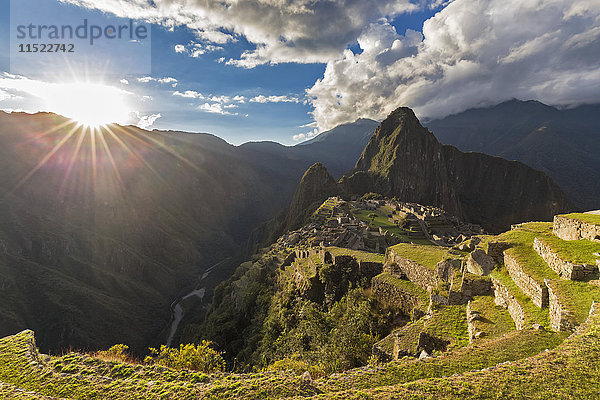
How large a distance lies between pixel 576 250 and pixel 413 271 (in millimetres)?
8430

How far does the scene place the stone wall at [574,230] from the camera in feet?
34.2

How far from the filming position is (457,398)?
562 centimetres

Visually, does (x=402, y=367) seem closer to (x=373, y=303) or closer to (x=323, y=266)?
(x=373, y=303)

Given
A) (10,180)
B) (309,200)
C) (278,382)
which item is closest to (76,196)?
(10,180)

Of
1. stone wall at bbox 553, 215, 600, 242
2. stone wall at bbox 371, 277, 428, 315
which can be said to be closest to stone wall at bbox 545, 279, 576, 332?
stone wall at bbox 553, 215, 600, 242

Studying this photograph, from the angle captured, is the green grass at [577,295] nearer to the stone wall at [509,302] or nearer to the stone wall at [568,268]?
the stone wall at [568,268]

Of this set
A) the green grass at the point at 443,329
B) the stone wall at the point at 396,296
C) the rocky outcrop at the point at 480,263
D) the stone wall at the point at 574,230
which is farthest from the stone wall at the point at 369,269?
the stone wall at the point at 574,230

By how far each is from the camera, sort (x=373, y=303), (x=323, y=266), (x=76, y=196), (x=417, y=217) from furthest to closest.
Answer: (x=76, y=196), (x=417, y=217), (x=323, y=266), (x=373, y=303)

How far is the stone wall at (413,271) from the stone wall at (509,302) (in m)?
3.64

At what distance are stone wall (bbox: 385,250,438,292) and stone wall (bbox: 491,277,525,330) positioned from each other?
3.64 meters

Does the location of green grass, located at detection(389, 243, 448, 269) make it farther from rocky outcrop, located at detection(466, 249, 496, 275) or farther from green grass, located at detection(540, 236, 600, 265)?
green grass, located at detection(540, 236, 600, 265)

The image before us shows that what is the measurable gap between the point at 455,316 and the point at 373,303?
6554mm

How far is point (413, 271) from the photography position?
57.2 feet

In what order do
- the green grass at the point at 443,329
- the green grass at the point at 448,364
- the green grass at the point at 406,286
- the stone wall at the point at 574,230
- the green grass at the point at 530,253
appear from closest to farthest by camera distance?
the green grass at the point at 448,364
the green grass at the point at 530,253
the stone wall at the point at 574,230
the green grass at the point at 443,329
the green grass at the point at 406,286
